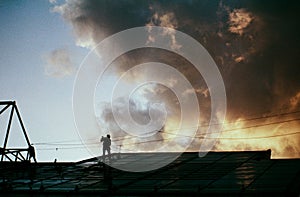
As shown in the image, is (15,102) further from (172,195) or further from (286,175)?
(286,175)

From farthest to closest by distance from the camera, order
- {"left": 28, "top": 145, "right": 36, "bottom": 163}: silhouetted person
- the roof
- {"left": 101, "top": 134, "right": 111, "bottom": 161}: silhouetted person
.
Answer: {"left": 101, "top": 134, "right": 111, "bottom": 161}: silhouetted person
{"left": 28, "top": 145, "right": 36, "bottom": 163}: silhouetted person
the roof

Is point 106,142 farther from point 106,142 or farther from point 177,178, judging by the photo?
point 177,178

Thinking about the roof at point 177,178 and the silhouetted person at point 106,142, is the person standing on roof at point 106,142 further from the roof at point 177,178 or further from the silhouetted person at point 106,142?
the roof at point 177,178

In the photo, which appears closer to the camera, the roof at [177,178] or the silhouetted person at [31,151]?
the roof at [177,178]

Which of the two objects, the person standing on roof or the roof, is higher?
the person standing on roof

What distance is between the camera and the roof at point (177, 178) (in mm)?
23500

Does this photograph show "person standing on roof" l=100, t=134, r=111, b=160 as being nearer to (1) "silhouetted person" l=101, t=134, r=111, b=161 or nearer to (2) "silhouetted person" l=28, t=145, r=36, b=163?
(1) "silhouetted person" l=101, t=134, r=111, b=161

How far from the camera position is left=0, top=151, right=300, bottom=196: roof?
2350 centimetres

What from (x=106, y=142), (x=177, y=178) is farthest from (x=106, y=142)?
(x=177, y=178)

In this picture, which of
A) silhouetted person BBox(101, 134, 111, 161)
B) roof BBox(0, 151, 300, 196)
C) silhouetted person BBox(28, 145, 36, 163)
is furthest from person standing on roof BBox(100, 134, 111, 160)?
silhouetted person BBox(28, 145, 36, 163)

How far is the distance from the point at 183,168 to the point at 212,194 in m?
10.2

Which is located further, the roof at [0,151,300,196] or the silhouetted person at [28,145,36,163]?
the silhouetted person at [28,145,36,163]

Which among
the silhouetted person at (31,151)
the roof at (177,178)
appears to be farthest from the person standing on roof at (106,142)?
the silhouetted person at (31,151)

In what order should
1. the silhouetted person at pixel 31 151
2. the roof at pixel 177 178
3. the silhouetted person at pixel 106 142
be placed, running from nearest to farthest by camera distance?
the roof at pixel 177 178 → the silhouetted person at pixel 31 151 → the silhouetted person at pixel 106 142
